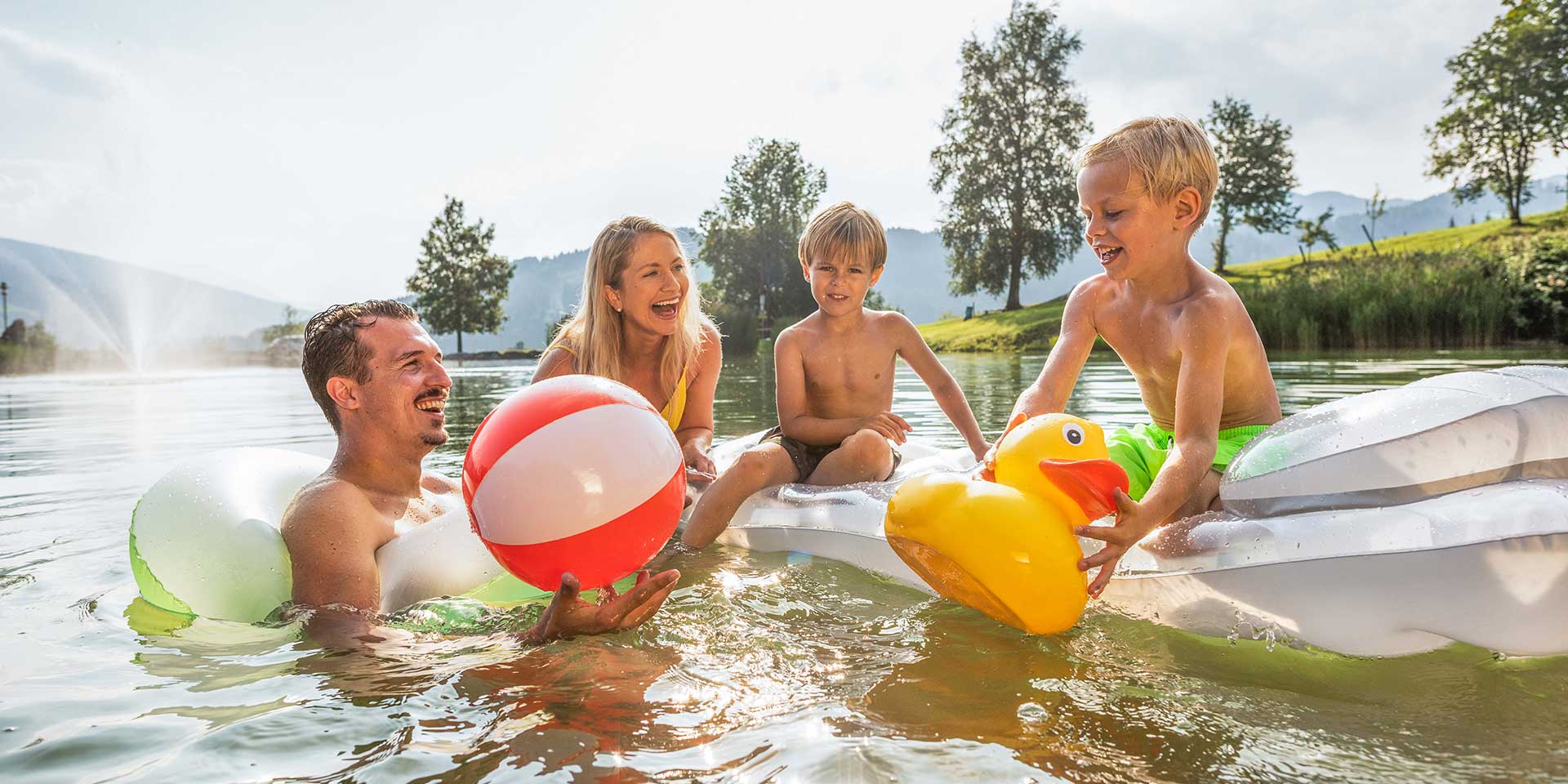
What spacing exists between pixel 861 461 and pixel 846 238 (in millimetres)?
1067

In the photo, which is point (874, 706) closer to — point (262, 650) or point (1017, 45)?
point (262, 650)

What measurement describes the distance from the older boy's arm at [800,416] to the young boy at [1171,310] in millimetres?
1124

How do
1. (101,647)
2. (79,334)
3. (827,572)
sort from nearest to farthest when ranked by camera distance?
(101,647), (827,572), (79,334)

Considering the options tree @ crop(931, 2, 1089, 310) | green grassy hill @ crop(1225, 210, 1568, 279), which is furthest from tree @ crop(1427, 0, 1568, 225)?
tree @ crop(931, 2, 1089, 310)

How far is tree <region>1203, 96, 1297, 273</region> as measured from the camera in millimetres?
44188

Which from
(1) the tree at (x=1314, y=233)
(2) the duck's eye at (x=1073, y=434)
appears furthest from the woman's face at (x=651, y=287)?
(1) the tree at (x=1314, y=233)

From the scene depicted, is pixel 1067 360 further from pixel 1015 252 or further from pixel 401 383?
pixel 1015 252

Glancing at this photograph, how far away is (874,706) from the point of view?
2.11 meters

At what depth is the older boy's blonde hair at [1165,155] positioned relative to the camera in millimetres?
3027

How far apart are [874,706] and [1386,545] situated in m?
1.33

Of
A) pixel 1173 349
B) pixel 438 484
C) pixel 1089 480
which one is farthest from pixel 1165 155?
pixel 438 484

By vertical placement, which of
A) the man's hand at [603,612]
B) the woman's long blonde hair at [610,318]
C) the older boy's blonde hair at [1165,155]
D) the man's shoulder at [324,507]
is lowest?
the man's hand at [603,612]

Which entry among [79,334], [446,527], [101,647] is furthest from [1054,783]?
[79,334]

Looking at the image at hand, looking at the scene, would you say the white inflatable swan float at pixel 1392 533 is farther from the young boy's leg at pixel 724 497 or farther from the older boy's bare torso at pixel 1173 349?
the young boy's leg at pixel 724 497
